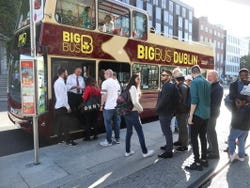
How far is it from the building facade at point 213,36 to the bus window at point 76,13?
57.3 m

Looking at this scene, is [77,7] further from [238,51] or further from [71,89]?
[238,51]

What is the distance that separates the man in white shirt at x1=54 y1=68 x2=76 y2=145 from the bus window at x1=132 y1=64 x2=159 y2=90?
2999 millimetres

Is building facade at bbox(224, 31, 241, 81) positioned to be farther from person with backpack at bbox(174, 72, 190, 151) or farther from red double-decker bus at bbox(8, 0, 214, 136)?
person with backpack at bbox(174, 72, 190, 151)

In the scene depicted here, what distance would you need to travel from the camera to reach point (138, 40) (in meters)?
7.93

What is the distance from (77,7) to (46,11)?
0.91 meters

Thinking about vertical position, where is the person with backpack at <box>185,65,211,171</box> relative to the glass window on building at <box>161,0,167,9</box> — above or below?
below

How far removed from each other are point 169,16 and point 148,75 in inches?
1709

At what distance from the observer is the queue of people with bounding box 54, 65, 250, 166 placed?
4312 millimetres

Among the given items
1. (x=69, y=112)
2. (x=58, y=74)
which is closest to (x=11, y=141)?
(x=69, y=112)

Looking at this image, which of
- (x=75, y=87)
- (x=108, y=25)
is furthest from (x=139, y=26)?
(x=75, y=87)

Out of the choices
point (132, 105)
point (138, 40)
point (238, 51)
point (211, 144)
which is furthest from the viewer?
point (238, 51)

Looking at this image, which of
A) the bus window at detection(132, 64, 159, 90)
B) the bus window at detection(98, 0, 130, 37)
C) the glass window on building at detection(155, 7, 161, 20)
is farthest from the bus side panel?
the glass window on building at detection(155, 7, 161, 20)

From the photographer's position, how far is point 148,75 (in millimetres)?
8453

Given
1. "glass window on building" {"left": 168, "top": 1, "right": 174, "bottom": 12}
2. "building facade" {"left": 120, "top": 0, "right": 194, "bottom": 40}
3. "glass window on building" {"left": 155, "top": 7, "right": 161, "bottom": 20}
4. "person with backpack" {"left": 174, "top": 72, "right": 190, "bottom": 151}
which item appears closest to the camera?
"person with backpack" {"left": 174, "top": 72, "right": 190, "bottom": 151}
